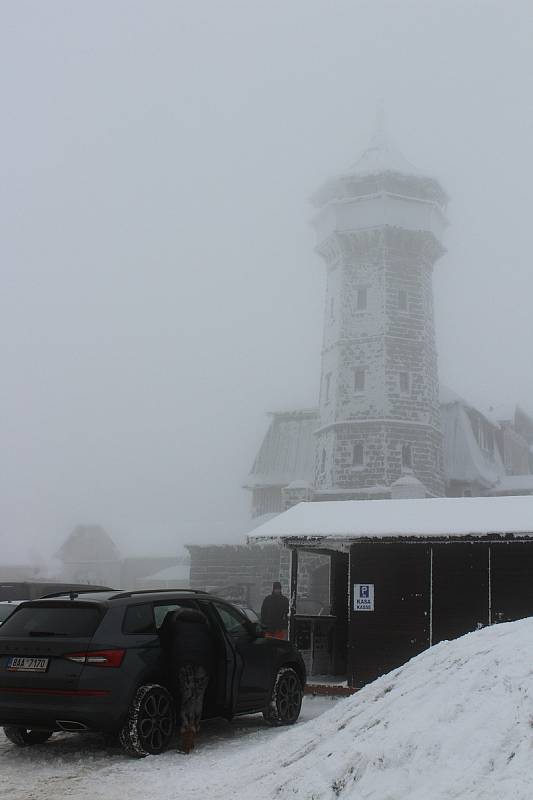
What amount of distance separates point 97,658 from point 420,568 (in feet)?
25.7

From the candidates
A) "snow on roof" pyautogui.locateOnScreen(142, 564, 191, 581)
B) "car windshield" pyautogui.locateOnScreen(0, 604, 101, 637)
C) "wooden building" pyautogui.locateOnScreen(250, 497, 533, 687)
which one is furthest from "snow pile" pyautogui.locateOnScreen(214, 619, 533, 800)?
"snow on roof" pyautogui.locateOnScreen(142, 564, 191, 581)

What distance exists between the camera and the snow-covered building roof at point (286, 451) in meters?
49.2

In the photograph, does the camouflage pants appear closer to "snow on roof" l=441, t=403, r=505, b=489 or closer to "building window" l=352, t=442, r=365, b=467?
"building window" l=352, t=442, r=365, b=467

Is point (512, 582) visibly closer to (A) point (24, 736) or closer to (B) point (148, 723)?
(B) point (148, 723)

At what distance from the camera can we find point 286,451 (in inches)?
1987

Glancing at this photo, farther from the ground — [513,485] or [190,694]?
[513,485]

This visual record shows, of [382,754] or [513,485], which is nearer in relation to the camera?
[382,754]

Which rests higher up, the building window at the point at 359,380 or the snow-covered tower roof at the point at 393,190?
the snow-covered tower roof at the point at 393,190

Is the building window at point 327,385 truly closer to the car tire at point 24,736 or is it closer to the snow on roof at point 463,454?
the snow on roof at point 463,454

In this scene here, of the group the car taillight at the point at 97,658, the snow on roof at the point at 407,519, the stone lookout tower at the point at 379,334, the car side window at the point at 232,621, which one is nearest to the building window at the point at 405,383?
the stone lookout tower at the point at 379,334

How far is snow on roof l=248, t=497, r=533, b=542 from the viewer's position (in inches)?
547

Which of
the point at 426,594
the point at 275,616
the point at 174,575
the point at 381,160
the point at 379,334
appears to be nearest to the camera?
the point at 426,594

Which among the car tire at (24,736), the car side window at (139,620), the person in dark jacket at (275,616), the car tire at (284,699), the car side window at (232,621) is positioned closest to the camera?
the car side window at (139,620)

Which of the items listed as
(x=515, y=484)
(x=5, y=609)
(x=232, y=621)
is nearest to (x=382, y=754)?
(x=232, y=621)
